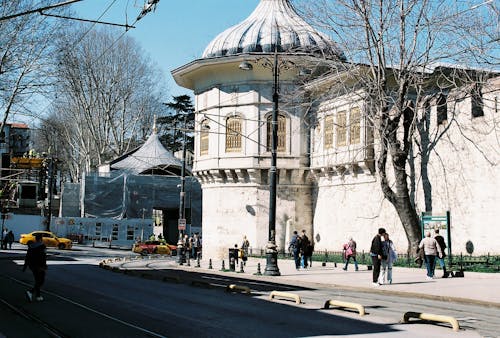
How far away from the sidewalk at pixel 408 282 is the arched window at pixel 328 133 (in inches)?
302

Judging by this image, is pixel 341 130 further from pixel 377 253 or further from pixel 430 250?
pixel 377 253

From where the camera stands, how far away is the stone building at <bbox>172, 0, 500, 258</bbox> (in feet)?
107

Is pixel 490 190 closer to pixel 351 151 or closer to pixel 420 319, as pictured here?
pixel 351 151

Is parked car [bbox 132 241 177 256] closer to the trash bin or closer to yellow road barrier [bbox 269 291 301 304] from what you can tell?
the trash bin

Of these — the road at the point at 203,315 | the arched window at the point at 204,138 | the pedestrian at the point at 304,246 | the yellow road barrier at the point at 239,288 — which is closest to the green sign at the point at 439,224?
the pedestrian at the point at 304,246

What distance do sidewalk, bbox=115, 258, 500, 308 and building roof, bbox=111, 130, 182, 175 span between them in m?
32.3

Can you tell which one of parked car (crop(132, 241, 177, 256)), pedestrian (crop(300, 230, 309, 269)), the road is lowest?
the road

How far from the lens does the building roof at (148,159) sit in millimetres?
60844

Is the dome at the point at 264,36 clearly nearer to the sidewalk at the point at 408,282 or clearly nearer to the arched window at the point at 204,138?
the arched window at the point at 204,138

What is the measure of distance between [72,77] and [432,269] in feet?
132

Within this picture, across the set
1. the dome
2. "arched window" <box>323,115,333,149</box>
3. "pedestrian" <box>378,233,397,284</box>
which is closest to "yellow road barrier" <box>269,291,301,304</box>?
"pedestrian" <box>378,233,397,284</box>

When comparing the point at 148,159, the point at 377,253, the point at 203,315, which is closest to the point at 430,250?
the point at 377,253

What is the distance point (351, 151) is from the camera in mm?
32531

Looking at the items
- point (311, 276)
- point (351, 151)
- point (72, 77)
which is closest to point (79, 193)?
point (72, 77)
